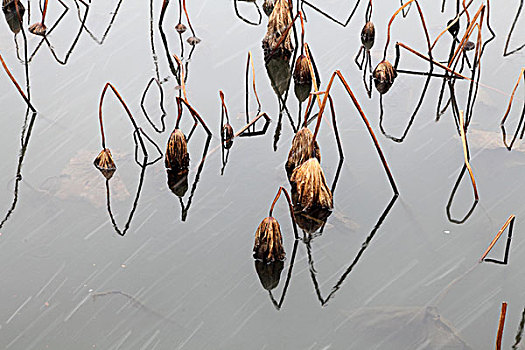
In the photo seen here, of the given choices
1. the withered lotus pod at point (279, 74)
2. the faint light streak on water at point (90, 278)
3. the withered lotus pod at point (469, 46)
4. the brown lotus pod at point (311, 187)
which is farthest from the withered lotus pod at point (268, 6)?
the faint light streak on water at point (90, 278)

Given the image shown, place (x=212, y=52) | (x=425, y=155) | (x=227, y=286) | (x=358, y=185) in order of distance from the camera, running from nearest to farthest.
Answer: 1. (x=227, y=286)
2. (x=358, y=185)
3. (x=425, y=155)
4. (x=212, y=52)

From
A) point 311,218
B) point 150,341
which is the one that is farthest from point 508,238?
point 150,341

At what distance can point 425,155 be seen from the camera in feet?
9.07

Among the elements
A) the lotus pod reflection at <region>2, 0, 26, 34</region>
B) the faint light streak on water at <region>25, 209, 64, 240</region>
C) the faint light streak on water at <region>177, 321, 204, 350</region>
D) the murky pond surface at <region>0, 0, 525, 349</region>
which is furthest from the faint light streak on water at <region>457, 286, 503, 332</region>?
the lotus pod reflection at <region>2, 0, 26, 34</region>

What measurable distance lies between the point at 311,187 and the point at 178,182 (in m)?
0.54

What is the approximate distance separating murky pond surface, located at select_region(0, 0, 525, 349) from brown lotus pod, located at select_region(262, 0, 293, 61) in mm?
85

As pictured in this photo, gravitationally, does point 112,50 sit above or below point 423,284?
above

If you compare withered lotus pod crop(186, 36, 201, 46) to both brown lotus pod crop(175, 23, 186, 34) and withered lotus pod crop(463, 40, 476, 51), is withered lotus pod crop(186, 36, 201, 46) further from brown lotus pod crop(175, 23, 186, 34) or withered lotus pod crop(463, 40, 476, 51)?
withered lotus pod crop(463, 40, 476, 51)


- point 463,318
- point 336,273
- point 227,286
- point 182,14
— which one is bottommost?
point 463,318

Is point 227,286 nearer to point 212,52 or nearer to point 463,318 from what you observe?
point 463,318

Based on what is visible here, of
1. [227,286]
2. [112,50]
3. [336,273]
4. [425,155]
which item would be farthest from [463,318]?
[112,50]

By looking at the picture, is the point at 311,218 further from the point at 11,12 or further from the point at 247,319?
the point at 11,12

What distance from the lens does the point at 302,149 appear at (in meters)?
→ 2.55

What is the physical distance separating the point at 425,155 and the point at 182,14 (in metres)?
1.94
